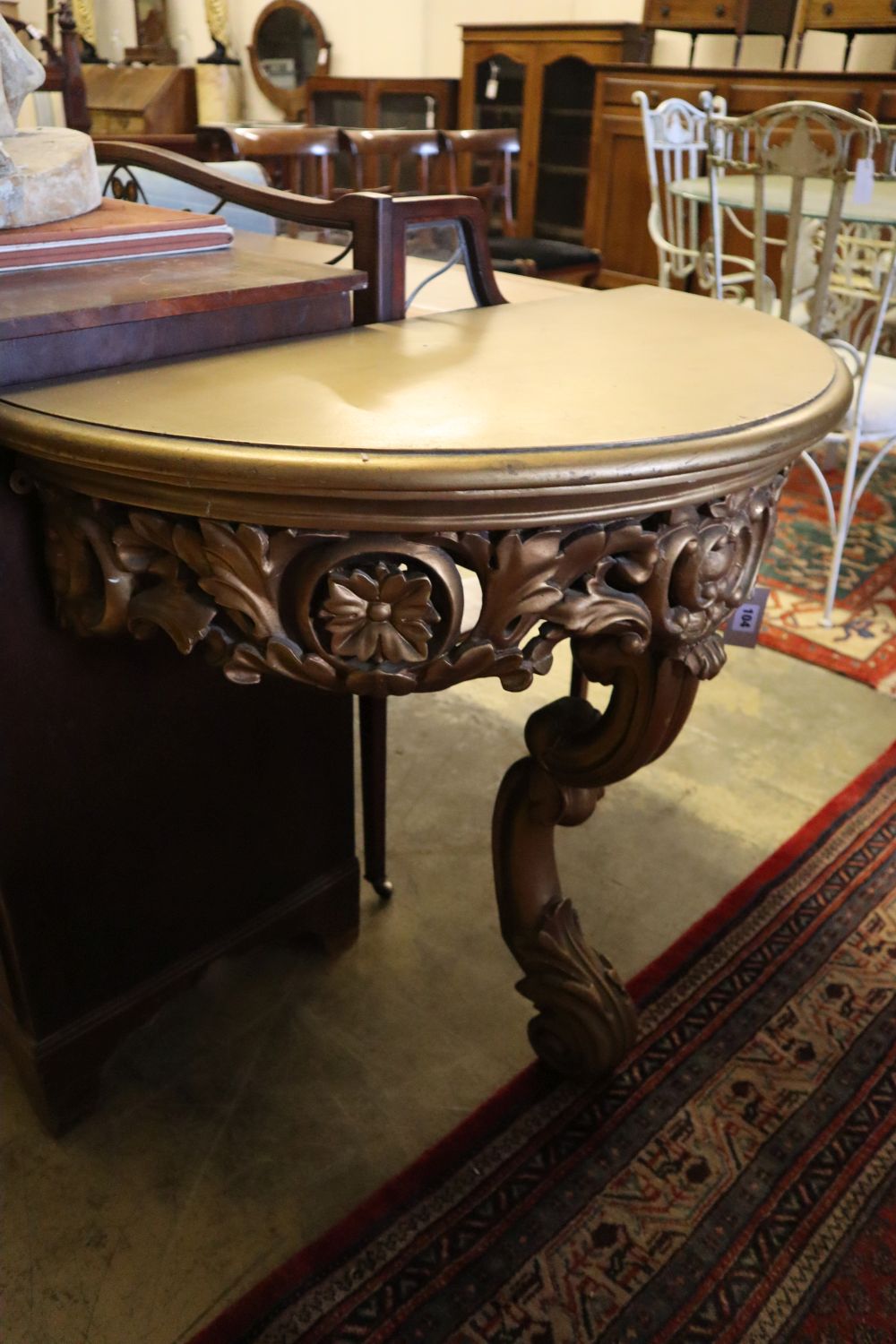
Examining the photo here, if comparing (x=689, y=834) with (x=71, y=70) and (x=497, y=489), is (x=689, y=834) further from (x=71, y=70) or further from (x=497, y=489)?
(x=71, y=70)

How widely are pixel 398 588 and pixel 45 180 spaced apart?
1.96ft

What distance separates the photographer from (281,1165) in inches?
45.4

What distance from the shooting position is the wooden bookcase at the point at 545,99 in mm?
4652

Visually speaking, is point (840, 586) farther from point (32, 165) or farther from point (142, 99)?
point (142, 99)

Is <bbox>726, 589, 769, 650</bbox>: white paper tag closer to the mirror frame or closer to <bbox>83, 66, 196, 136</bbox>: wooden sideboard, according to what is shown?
the mirror frame

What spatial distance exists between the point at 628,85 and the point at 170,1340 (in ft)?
15.5

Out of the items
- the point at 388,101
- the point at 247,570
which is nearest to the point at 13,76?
the point at 247,570

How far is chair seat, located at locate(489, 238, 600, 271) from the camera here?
12.1 ft

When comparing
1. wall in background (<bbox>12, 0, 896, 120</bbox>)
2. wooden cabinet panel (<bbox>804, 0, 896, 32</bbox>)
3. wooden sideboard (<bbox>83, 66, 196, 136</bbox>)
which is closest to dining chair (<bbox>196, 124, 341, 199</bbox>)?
wooden cabinet panel (<bbox>804, 0, 896, 32</bbox>)

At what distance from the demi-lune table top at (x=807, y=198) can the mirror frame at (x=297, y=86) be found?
3.73m

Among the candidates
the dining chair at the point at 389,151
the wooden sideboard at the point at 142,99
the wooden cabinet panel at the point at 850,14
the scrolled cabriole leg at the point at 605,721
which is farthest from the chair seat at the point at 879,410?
the wooden sideboard at the point at 142,99

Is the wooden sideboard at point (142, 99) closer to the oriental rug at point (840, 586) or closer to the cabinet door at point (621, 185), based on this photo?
the cabinet door at point (621, 185)

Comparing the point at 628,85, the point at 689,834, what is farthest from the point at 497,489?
the point at 628,85

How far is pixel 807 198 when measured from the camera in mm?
2600
